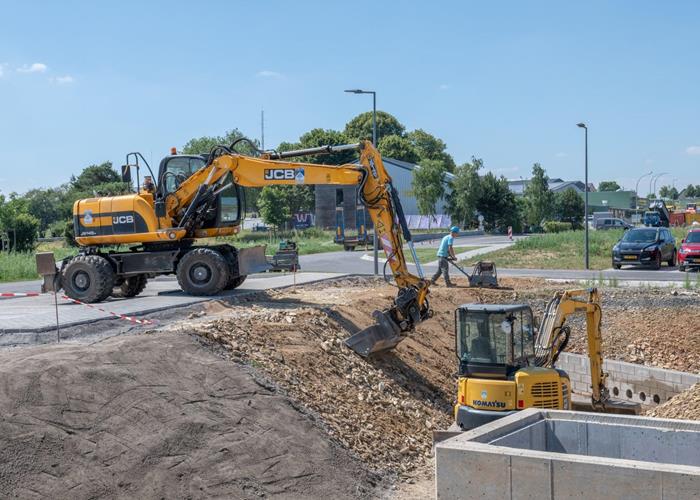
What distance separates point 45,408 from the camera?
34.8 ft

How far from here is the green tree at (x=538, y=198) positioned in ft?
244

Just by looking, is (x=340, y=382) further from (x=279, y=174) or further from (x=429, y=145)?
(x=429, y=145)

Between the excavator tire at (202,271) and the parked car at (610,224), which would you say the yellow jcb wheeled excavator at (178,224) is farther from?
the parked car at (610,224)

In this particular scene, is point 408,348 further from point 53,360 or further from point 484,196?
point 484,196

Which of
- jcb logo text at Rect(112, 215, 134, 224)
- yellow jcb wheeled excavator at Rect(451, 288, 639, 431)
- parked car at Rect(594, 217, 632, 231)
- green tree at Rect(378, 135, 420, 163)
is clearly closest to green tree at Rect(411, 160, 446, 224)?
parked car at Rect(594, 217, 632, 231)

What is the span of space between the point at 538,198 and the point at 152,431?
Answer: 221 ft

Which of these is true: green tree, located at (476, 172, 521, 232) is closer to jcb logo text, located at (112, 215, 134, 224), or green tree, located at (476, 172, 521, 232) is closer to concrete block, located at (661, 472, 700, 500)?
jcb logo text, located at (112, 215, 134, 224)

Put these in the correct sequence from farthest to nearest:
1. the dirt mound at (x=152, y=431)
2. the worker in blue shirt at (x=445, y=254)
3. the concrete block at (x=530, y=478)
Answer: the worker in blue shirt at (x=445, y=254) → the dirt mound at (x=152, y=431) → the concrete block at (x=530, y=478)

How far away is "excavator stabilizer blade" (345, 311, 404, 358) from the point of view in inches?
640

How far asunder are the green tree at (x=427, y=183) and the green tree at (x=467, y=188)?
1548 mm

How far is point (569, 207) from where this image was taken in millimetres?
82750

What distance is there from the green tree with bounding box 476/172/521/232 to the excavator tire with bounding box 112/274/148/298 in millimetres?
55282

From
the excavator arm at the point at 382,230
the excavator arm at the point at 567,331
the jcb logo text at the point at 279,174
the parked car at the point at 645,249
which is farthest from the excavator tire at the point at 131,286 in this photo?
the parked car at the point at 645,249

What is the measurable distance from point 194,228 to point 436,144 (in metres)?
89.7
